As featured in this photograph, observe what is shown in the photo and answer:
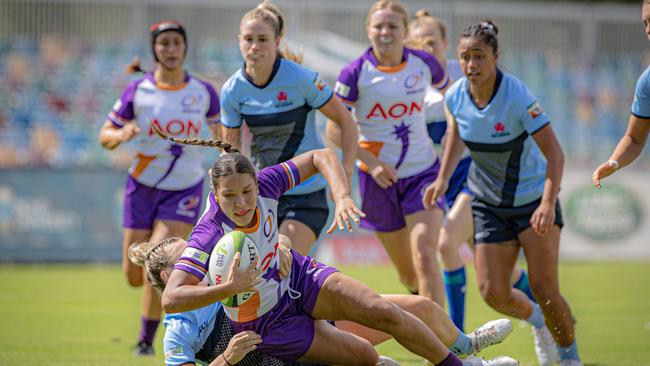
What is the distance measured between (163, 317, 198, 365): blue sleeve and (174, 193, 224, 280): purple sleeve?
58 centimetres

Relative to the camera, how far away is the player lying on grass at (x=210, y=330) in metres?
5.20

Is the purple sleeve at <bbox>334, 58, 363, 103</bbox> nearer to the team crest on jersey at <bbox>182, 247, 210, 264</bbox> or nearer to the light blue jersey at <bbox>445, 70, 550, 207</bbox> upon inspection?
the light blue jersey at <bbox>445, 70, 550, 207</bbox>

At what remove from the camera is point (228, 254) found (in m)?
4.84

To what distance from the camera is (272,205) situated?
5.45 m

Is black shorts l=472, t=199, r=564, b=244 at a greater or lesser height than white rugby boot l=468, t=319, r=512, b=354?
greater

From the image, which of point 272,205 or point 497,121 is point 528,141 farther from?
point 272,205

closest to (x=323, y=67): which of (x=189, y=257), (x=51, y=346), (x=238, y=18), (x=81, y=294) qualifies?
(x=238, y=18)

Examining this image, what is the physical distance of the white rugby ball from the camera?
4.82m

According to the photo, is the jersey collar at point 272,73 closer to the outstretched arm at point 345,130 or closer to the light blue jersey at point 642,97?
the outstretched arm at point 345,130

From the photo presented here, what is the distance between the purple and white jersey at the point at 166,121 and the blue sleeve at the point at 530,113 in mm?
3036

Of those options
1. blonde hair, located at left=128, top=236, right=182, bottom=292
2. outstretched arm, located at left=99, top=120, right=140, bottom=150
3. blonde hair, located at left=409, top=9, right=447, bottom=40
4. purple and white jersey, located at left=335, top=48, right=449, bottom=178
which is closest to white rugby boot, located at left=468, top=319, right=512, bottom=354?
blonde hair, located at left=128, top=236, right=182, bottom=292

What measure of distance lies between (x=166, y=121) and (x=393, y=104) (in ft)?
6.81

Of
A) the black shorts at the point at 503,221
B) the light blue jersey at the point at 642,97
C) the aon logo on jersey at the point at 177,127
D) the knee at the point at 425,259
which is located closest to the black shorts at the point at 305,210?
the knee at the point at 425,259

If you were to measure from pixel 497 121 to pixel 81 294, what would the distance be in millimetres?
8102
